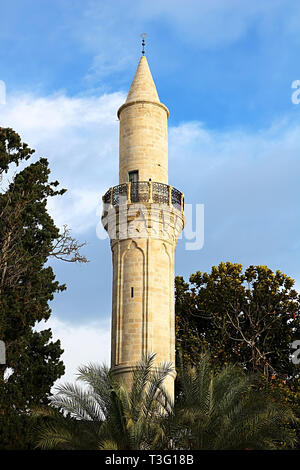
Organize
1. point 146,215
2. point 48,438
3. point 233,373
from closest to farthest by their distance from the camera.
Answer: point 48,438 < point 233,373 < point 146,215

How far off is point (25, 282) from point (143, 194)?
536cm

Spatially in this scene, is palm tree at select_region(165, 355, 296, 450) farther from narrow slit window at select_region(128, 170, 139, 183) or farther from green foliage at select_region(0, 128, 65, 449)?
narrow slit window at select_region(128, 170, 139, 183)

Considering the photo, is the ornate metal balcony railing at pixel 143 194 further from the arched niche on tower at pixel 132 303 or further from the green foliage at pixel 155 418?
the green foliage at pixel 155 418

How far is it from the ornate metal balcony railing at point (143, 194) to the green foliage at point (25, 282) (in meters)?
2.65

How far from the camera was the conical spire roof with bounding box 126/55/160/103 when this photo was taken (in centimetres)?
2578

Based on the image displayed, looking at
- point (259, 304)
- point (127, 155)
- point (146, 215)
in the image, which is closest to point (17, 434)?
point (146, 215)

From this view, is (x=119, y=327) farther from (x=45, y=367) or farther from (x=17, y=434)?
(x=17, y=434)

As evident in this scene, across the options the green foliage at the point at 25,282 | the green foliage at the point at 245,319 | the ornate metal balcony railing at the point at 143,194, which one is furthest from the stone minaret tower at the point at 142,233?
the green foliage at the point at 245,319

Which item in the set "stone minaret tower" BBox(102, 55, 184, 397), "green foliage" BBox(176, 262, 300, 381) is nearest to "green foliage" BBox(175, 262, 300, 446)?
"green foliage" BBox(176, 262, 300, 381)

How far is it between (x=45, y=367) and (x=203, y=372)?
691cm

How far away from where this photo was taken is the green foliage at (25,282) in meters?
22.0
